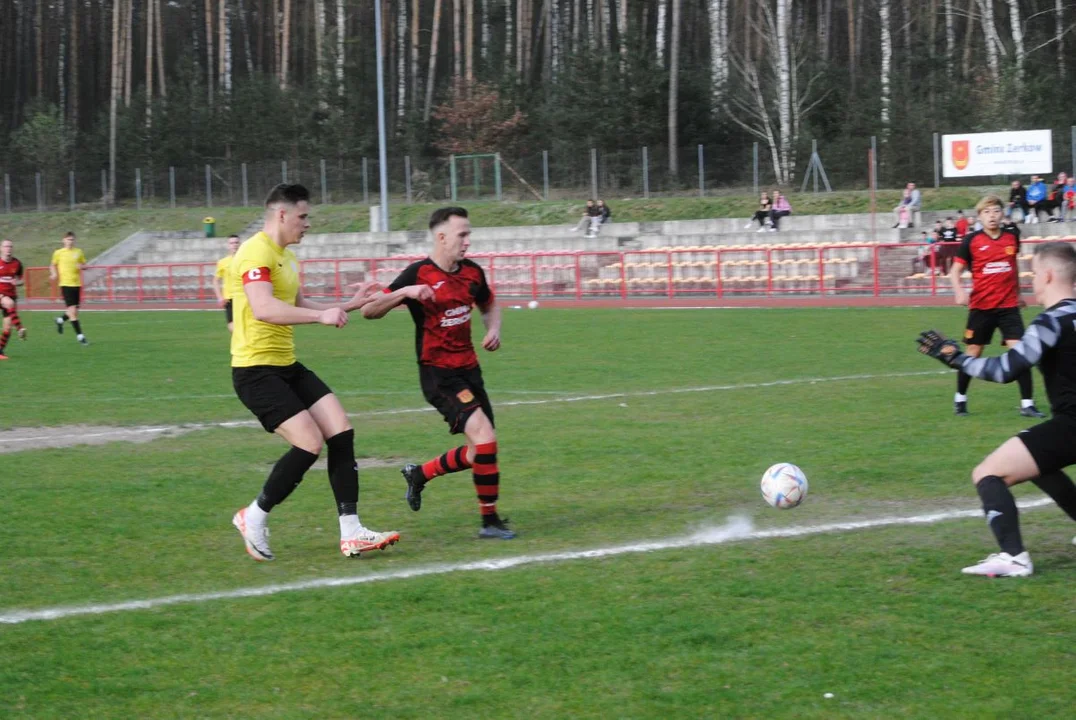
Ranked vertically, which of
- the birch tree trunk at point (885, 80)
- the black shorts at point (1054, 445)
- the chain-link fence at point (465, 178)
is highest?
the birch tree trunk at point (885, 80)

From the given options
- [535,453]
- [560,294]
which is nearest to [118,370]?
[535,453]

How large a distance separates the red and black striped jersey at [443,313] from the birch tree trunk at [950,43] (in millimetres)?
41248

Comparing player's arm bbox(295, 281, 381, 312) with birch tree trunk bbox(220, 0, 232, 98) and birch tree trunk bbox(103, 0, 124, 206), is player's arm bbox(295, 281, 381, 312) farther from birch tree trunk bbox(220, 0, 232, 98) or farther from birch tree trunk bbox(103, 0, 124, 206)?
birch tree trunk bbox(220, 0, 232, 98)

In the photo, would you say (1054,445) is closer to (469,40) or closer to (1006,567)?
(1006,567)

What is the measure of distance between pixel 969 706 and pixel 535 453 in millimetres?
5916

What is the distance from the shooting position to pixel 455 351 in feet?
24.5

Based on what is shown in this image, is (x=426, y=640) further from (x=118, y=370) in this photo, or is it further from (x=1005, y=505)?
(x=118, y=370)

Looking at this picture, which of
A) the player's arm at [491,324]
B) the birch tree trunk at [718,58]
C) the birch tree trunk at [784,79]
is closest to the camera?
the player's arm at [491,324]

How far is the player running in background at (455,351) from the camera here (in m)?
7.25

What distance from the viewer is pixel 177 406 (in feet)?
44.2

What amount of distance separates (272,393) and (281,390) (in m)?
0.05

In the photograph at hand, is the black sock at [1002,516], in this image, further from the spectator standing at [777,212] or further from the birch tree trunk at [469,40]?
the birch tree trunk at [469,40]

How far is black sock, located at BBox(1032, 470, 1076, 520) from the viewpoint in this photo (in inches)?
243

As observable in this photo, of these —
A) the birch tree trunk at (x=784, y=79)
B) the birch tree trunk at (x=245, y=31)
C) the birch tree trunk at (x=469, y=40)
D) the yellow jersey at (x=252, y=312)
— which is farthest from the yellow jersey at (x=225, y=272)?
the birch tree trunk at (x=245, y=31)
